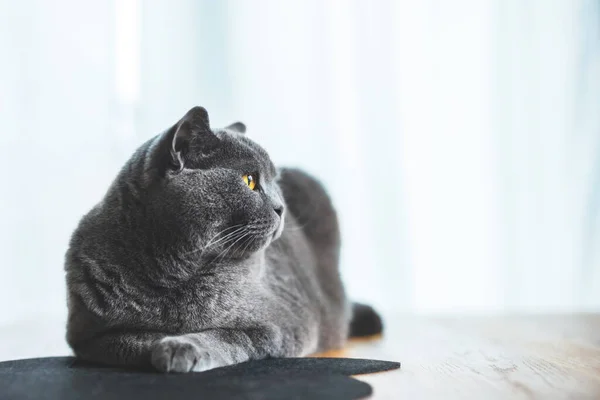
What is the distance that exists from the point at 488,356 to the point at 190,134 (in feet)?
3.22

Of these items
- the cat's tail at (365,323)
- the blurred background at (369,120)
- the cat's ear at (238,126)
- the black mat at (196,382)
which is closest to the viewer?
the black mat at (196,382)

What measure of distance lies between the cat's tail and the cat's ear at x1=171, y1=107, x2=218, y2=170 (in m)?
1.01

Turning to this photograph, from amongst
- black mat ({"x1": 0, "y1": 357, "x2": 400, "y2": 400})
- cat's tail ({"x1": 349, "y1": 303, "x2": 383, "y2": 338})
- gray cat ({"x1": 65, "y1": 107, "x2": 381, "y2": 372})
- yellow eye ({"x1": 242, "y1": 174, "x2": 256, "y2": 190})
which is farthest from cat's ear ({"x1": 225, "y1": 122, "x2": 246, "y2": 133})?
cat's tail ({"x1": 349, "y1": 303, "x2": 383, "y2": 338})

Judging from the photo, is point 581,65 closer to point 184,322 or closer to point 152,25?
point 152,25

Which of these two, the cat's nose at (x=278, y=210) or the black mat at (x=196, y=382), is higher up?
the cat's nose at (x=278, y=210)

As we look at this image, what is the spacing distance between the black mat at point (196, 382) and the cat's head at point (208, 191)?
1.00ft

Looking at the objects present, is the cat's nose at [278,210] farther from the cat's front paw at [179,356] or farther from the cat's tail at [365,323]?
the cat's tail at [365,323]

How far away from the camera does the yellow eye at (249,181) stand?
148 centimetres

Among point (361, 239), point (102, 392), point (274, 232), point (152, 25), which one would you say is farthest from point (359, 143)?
point (102, 392)

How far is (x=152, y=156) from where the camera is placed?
1423 millimetres

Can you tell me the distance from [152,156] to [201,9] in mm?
1487

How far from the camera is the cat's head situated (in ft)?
4.55

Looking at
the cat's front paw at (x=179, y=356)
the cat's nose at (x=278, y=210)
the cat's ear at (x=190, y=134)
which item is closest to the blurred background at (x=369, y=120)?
the cat's nose at (x=278, y=210)

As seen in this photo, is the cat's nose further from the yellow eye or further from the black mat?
the black mat
